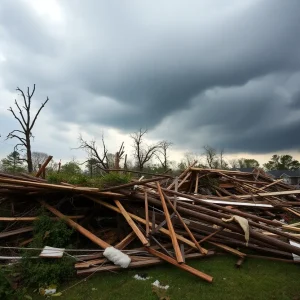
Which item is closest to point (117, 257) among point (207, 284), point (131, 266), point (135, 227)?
point (131, 266)

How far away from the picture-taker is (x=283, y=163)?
7144 cm

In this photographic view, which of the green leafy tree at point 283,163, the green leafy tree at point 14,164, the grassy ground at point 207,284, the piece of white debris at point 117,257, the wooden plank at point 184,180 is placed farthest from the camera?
the green leafy tree at point 283,163

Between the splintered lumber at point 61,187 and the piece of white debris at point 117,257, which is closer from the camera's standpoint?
the piece of white debris at point 117,257

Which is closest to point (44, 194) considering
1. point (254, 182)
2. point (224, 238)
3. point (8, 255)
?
point (8, 255)

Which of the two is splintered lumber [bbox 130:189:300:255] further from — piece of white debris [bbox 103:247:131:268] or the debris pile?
piece of white debris [bbox 103:247:131:268]

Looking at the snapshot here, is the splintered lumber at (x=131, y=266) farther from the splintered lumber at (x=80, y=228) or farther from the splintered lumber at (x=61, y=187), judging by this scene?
the splintered lumber at (x=61, y=187)

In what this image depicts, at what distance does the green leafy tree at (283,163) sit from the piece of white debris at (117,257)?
74361 mm

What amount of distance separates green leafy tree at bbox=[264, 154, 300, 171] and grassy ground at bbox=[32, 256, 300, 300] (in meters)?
73.4

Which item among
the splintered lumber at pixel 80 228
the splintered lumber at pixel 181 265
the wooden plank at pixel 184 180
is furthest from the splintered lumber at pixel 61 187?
the wooden plank at pixel 184 180

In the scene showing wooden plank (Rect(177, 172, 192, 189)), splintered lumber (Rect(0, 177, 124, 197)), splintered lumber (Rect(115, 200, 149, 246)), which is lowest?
splintered lumber (Rect(115, 200, 149, 246))

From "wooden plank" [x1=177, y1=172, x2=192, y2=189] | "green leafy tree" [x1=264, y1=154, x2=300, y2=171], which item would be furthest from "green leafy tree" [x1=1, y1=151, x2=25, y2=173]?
"green leafy tree" [x1=264, y1=154, x2=300, y2=171]

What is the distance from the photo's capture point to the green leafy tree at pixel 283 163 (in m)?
70.6

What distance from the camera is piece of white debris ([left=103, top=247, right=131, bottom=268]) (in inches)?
175

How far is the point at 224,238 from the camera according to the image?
17.5 ft
